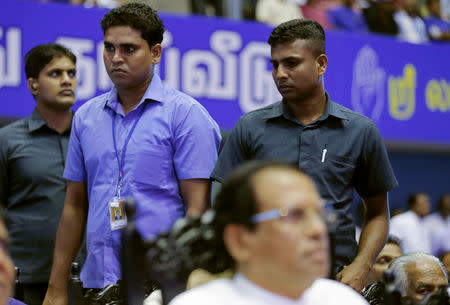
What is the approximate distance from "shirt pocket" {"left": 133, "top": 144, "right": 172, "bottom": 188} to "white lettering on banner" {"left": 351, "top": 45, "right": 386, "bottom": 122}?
6910 millimetres

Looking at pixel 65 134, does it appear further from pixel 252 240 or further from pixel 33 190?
pixel 252 240

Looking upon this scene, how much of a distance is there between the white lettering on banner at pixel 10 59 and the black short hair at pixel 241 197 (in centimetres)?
598

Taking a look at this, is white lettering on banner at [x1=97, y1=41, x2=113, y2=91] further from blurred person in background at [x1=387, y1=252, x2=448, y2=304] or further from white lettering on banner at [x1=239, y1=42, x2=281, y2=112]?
blurred person in background at [x1=387, y1=252, x2=448, y2=304]

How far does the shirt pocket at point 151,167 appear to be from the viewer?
3809 millimetres

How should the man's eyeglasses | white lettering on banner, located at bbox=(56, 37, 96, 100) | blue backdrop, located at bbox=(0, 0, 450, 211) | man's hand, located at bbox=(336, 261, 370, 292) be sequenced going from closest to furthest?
the man's eyeglasses, man's hand, located at bbox=(336, 261, 370, 292), blue backdrop, located at bbox=(0, 0, 450, 211), white lettering on banner, located at bbox=(56, 37, 96, 100)

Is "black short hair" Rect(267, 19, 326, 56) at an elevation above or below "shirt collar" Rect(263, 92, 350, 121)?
above

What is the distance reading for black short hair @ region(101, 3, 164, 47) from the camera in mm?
3932

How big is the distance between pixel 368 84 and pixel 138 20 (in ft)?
23.5

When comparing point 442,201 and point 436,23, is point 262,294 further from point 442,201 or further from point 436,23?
point 442,201

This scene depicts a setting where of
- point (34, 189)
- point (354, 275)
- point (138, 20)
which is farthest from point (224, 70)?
point (354, 275)

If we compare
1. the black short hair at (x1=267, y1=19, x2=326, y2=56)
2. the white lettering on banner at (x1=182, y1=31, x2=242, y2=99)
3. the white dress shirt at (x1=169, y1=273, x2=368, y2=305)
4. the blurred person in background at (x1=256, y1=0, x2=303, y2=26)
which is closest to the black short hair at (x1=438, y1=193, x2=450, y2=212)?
the blurred person in background at (x1=256, y1=0, x2=303, y2=26)

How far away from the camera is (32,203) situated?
16.0ft

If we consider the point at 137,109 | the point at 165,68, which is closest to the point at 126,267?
the point at 137,109

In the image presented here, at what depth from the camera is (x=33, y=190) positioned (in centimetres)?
488
